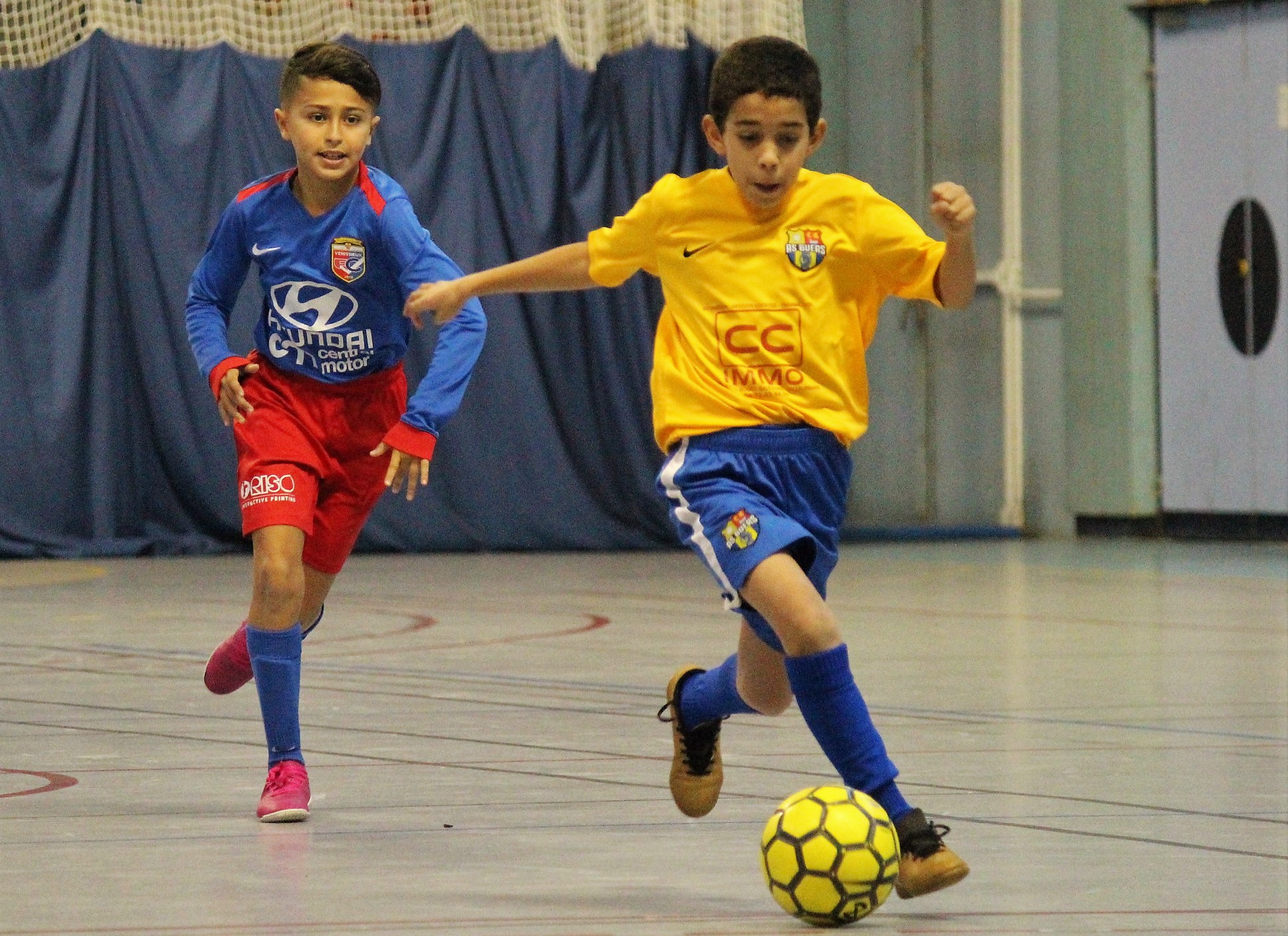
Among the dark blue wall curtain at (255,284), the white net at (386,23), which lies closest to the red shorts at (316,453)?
the dark blue wall curtain at (255,284)

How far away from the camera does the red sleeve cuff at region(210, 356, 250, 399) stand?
4.50 m

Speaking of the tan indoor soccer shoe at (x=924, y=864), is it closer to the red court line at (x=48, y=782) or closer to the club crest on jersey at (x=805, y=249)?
the club crest on jersey at (x=805, y=249)

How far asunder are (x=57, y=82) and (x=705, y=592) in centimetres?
496

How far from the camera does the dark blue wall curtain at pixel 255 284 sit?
38.5 feet

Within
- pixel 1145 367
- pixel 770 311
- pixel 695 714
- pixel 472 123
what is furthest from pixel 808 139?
pixel 1145 367

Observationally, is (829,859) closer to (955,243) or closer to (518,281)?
(955,243)

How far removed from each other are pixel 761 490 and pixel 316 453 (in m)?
1.21

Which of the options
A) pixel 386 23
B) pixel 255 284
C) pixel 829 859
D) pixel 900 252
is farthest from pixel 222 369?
pixel 386 23

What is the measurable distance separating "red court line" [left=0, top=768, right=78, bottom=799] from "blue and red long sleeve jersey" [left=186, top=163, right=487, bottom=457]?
0.91m

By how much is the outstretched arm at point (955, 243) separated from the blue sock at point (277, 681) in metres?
1.55

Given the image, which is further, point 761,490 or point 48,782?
point 48,782

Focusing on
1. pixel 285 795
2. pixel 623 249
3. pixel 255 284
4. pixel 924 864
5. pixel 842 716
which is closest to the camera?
pixel 924 864

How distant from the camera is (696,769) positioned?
4125 millimetres

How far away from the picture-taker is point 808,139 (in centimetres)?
389
